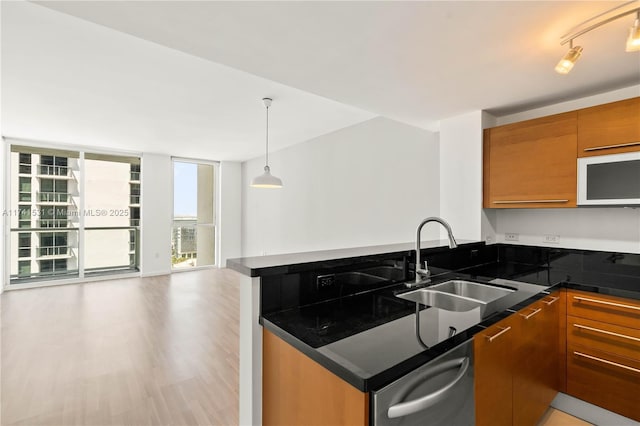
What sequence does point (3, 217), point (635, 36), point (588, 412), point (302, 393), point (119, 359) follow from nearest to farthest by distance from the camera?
point (302, 393), point (635, 36), point (588, 412), point (119, 359), point (3, 217)

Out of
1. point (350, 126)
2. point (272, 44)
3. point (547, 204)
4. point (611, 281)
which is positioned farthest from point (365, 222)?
point (272, 44)

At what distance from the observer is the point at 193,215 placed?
7500 mm

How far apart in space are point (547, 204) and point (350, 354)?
2272mm

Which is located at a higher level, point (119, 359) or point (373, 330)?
point (373, 330)

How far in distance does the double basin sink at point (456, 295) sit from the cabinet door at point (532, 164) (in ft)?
3.28

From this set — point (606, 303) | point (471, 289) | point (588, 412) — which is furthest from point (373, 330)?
point (588, 412)

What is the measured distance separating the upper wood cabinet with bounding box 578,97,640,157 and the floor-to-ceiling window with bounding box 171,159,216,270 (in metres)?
7.27

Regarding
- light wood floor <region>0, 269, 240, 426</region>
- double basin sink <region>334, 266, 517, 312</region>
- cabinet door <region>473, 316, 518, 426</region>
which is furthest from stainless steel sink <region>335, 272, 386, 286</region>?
light wood floor <region>0, 269, 240, 426</region>

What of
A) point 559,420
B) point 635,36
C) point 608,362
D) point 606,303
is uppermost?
point 635,36

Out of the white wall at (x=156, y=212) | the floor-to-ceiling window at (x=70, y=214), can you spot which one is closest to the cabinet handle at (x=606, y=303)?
the white wall at (x=156, y=212)

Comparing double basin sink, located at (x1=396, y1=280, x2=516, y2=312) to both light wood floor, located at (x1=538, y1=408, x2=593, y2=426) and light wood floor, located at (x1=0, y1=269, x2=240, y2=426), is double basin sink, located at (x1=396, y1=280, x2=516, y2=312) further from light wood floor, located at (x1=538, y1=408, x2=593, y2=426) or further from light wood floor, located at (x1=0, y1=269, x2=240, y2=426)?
light wood floor, located at (x1=0, y1=269, x2=240, y2=426)

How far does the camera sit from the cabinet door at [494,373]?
51.4 inches

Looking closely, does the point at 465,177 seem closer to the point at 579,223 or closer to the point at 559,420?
the point at 579,223

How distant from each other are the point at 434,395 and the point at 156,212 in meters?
7.06
